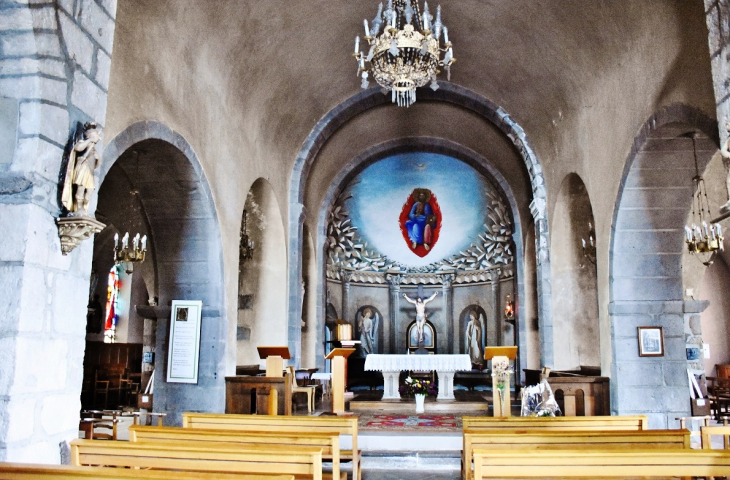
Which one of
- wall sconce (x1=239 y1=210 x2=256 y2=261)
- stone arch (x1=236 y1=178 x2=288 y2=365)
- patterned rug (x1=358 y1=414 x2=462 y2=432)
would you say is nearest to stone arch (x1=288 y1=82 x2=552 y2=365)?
stone arch (x1=236 y1=178 x2=288 y2=365)

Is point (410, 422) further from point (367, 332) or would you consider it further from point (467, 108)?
point (367, 332)

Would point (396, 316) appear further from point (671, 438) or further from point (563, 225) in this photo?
point (671, 438)

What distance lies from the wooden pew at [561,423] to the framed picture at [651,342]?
2775mm

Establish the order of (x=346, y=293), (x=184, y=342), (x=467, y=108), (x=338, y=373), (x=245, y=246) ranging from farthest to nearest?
1. (x=346, y=293)
2. (x=467, y=108)
3. (x=245, y=246)
4. (x=338, y=373)
5. (x=184, y=342)

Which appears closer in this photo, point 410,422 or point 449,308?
point 410,422

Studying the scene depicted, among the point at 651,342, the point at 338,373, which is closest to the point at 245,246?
the point at 338,373

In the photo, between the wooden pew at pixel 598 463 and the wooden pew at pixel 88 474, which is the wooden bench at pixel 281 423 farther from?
the wooden pew at pixel 88 474

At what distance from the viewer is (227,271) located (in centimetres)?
901

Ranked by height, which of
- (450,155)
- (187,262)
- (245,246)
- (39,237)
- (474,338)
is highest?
(450,155)

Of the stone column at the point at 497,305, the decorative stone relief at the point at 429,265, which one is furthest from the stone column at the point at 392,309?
the stone column at the point at 497,305

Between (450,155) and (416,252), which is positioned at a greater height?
(450,155)

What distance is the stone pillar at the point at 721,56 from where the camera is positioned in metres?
4.86

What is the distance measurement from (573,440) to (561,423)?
3.21 ft

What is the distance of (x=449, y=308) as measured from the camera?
18625 mm
